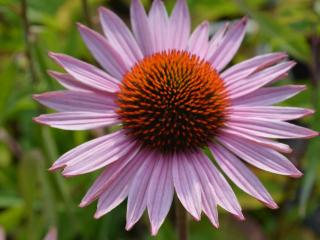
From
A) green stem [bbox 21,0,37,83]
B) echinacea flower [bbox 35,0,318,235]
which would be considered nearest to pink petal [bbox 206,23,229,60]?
echinacea flower [bbox 35,0,318,235]

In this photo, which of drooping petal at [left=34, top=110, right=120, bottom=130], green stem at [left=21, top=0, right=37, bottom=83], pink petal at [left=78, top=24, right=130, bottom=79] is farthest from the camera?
green stem at [left=21, top=0, right=37, bottom=83]

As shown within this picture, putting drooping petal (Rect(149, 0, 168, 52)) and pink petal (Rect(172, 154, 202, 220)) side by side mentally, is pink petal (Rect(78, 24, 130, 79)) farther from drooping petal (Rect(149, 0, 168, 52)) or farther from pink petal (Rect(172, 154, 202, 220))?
pink petal (Rect(172, 154, 202, 220))

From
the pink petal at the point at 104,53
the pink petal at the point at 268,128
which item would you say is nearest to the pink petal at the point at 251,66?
the pink petal at the point at 268,128

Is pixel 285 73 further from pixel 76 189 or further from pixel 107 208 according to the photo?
pixel 76 189

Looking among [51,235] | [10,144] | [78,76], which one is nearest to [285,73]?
[78,76]

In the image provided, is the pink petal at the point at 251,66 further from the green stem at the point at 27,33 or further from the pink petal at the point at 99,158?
the green stem at the point at 27,33

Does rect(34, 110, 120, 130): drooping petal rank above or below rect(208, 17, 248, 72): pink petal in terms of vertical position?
below
